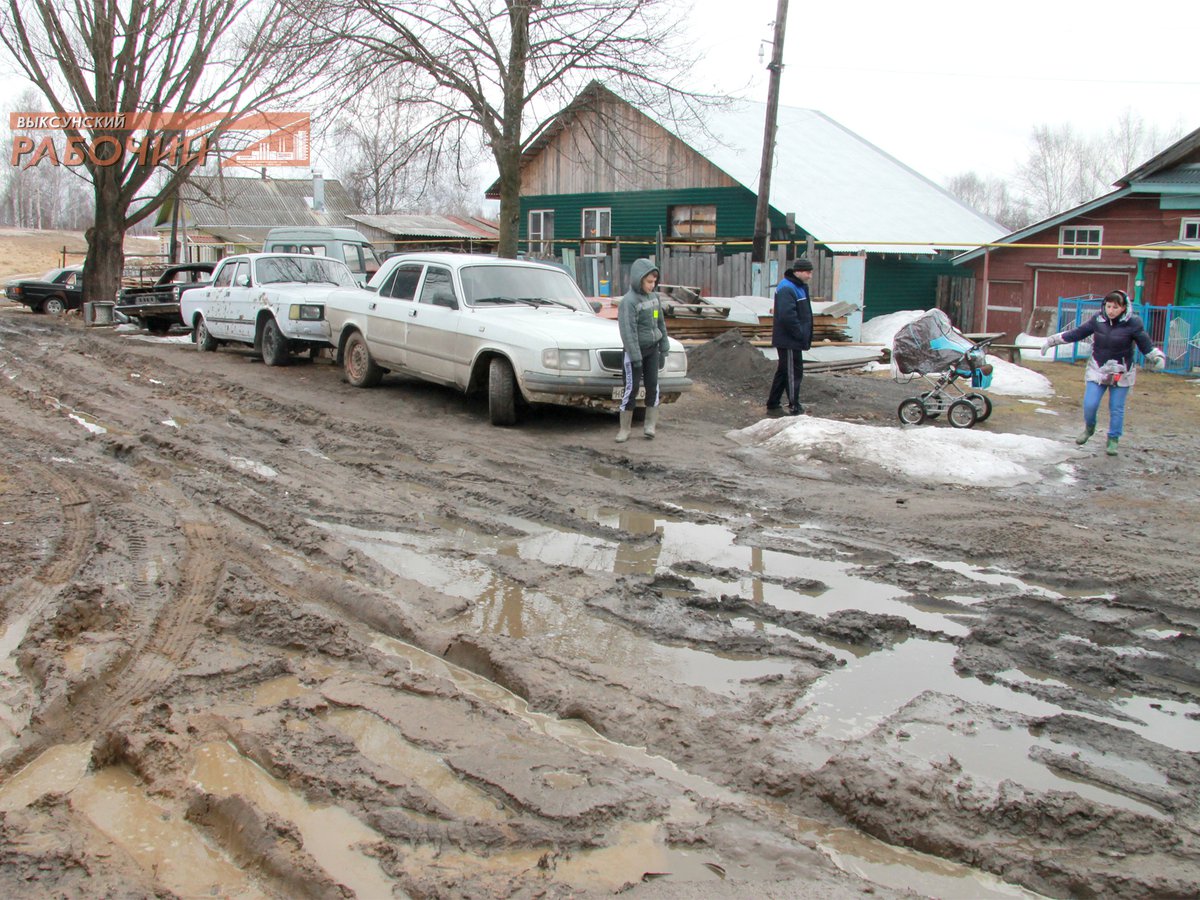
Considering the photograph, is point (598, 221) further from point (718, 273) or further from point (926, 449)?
point (926, 449)

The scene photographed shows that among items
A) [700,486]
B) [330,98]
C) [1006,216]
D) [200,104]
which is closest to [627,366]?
[700,486]

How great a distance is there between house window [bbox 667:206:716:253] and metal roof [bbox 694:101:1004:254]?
187 cm

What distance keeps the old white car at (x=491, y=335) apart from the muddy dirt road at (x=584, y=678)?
1.26 m

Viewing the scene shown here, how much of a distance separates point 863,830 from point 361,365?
10350mm

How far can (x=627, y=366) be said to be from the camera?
9.90m

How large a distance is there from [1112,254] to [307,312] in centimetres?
1796

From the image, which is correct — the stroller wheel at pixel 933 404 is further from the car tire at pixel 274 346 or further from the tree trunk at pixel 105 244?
the tree trunk at pixel 105 244

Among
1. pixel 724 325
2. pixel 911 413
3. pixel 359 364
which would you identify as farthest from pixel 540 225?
pixel 911 413

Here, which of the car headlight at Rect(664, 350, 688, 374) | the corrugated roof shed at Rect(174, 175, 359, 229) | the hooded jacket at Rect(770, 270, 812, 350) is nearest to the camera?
the car headlight at Rect(664, 350, 688, 374)

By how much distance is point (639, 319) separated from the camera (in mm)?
9805

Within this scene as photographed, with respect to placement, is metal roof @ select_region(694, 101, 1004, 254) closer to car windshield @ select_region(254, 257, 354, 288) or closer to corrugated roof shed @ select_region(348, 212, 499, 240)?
car windshield @ select_region(254, 257, 354, 288)

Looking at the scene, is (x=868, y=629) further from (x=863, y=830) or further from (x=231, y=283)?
(x=231, y=283)

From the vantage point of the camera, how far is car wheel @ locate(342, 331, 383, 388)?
499 inches

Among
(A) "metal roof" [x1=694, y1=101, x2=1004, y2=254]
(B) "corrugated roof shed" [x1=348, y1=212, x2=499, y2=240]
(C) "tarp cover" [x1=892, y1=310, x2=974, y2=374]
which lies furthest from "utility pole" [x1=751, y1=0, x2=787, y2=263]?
(B) "corrugated roof shed" [x1=348, y1=212, x2=499, y2=240]
